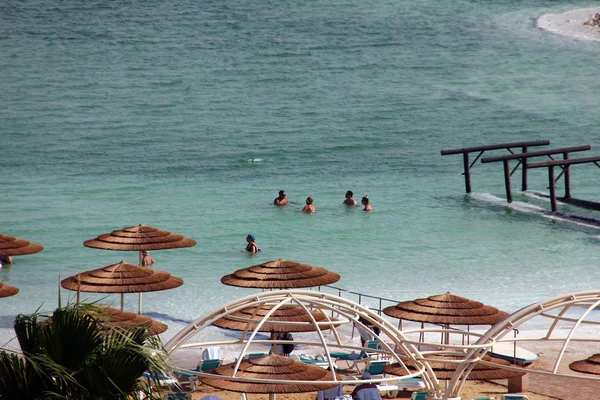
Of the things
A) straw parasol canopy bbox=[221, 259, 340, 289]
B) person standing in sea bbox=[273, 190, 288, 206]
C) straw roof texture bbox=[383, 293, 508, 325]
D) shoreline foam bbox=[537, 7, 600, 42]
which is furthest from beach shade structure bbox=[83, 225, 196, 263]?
shoreline foam bbox=[537, 7, 600, 42]

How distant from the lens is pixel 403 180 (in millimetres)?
34125

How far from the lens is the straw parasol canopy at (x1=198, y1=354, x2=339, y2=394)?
8289mm

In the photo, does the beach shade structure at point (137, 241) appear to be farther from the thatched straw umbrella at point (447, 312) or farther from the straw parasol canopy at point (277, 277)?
the thatched straw umbrella at point (447, 312)

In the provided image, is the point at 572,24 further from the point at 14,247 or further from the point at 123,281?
the point at 123,281

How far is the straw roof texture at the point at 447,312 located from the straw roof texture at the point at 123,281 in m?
3.19

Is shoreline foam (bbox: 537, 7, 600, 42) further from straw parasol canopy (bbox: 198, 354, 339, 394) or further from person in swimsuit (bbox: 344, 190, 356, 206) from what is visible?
straw parasol canopy (bbox: 198, 354, 339, 394)

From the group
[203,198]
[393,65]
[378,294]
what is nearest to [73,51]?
[393,65]

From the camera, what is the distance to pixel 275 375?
8500mm

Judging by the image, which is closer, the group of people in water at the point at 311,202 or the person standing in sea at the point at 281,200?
the group of people in water at the point at 311,202

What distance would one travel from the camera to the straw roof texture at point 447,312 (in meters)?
11.1

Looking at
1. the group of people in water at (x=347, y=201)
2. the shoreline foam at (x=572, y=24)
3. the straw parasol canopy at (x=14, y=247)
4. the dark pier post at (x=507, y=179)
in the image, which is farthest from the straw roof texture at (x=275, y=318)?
the shoreline foam at (x=572, y=24)

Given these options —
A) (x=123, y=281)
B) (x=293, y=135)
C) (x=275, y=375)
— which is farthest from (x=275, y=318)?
(x=293, y=135)

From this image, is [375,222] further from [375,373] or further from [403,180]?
[375,373]

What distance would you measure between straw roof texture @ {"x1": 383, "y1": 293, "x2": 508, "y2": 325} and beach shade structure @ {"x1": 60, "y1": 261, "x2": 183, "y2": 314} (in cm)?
320
